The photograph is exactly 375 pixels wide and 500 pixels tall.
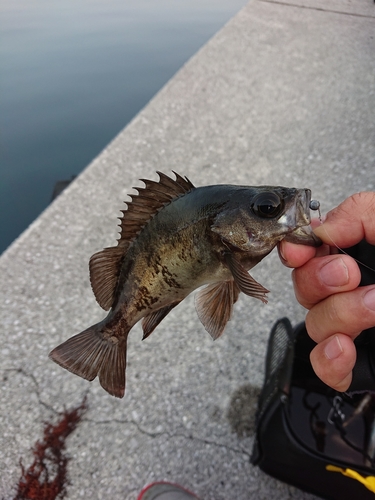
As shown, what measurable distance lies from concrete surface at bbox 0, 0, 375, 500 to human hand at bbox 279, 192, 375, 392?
0.93 meters

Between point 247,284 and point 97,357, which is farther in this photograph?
point 97,357

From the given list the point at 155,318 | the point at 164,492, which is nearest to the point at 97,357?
the point at 155,318

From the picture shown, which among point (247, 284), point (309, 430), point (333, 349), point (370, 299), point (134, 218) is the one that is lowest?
point (309, 430)

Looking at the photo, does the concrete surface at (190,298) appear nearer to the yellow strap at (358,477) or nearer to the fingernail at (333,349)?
the yellow strap at (358,477)

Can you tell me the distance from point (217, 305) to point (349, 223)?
46cm

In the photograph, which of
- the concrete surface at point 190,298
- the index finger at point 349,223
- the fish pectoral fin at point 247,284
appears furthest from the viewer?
the concrete surface at point 190,298

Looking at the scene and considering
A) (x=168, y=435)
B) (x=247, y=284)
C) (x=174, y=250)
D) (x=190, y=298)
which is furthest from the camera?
(x=190, y=298)

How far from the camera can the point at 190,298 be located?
7.63 ft

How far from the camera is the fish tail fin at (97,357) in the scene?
3.44ft

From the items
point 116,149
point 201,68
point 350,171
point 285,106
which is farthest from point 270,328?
point 201,68

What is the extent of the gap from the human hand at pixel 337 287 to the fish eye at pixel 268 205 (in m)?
0.11

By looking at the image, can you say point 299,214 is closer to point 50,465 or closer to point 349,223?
point 349,223

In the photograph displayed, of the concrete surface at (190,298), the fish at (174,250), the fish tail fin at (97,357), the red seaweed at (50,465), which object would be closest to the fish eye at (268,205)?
the fish at (174,250)

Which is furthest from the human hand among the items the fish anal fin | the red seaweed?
the red seaweed
